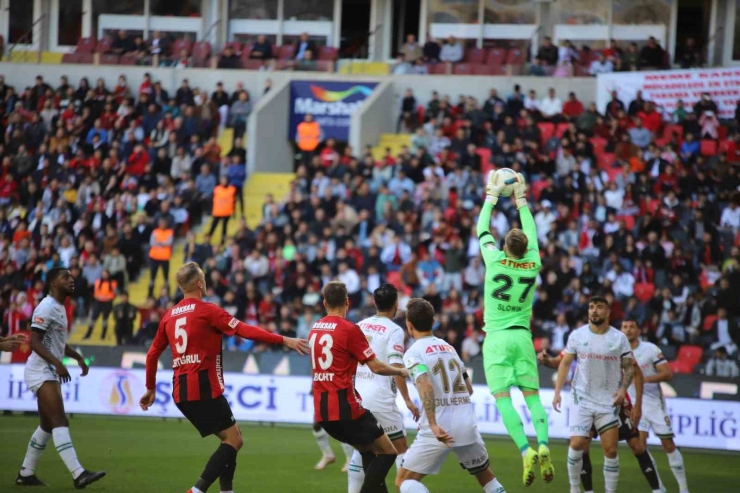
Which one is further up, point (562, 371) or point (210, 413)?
point (562, 371)

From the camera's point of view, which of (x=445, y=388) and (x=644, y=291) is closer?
(x=445, y=388)

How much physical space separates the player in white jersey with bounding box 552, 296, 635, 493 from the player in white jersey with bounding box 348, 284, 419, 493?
1.66 m

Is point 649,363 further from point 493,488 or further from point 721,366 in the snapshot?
point 721,366

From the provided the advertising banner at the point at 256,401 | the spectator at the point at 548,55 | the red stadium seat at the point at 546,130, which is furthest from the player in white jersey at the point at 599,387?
the spectator at the point at 548,55

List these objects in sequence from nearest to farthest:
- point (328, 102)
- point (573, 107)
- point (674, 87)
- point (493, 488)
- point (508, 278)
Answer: point (493, 488), point (508, 278), point (674, 87), point (573, 107), point (328, 102)

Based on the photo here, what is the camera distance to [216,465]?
962cm

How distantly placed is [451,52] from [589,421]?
74.1 feet

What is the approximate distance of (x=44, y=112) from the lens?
31.1 metres

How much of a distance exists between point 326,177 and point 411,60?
708 cm

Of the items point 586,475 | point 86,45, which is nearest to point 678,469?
point 586,475

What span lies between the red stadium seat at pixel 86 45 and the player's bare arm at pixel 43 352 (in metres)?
24.3

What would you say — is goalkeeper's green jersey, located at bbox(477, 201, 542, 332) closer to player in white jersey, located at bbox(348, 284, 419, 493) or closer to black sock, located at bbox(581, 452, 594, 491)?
player in white jersey, located at bbox(348, 284, 419, 493)

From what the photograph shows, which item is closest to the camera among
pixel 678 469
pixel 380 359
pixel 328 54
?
pixel 380 359

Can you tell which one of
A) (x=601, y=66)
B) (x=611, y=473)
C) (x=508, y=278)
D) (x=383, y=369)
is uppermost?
(x=601, y=66)
